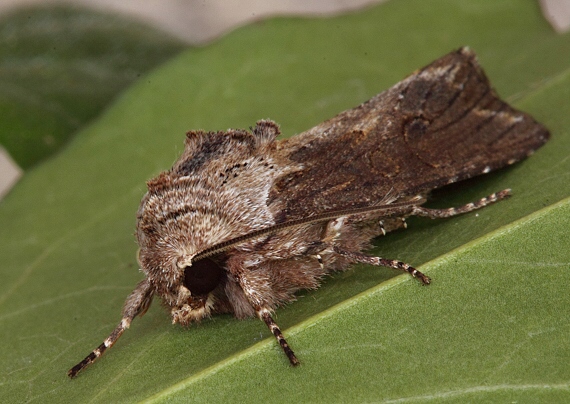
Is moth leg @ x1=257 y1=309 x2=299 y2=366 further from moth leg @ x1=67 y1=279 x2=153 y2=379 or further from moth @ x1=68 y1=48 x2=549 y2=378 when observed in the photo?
moth leg @ x1=67 y1=279 x2=153 y2=379

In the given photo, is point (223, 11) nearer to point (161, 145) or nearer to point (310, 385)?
point (161, 145)

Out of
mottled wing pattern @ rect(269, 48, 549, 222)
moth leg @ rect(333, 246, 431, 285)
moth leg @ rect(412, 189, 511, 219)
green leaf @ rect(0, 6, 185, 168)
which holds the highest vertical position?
green leaf @ rect(0, 6, 185, 168)

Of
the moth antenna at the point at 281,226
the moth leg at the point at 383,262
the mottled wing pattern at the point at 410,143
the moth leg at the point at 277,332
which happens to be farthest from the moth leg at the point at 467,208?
the moth leg at the point at 277,332

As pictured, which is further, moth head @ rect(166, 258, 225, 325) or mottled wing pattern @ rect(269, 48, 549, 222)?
mottled wing pattern @ rect(269, 48, 549, 222)

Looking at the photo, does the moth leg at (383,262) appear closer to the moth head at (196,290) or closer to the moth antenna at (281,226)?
the moth antenna at (281,226)

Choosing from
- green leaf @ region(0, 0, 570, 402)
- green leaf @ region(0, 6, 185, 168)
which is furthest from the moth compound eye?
green leaf @ region(0, 6, 185, 168)

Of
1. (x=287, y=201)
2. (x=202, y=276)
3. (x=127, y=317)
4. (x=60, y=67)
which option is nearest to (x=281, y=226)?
(x=287, y=201)

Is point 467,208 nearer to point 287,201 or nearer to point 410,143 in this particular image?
point 410,143

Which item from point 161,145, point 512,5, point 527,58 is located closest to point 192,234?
point 161,145

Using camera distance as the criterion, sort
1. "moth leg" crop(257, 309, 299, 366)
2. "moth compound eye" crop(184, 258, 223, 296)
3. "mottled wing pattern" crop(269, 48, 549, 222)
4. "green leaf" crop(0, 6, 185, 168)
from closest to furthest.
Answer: "moth leg" crop(257, 309, 299, 366), "moth compound eye" crop(184, 258, 223, 296), "mottled wing pattern" crop(269, 48, 549, 222), "green leaf" crop(0, 6, 185, 168)
